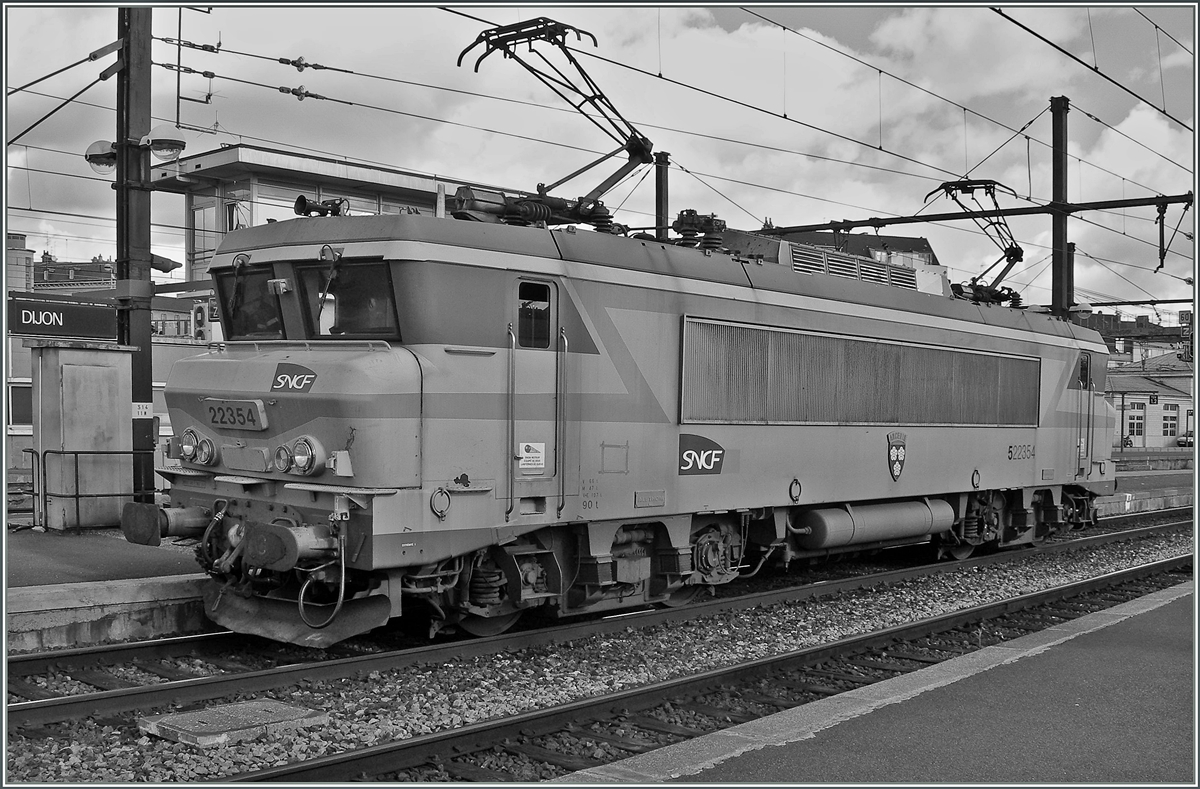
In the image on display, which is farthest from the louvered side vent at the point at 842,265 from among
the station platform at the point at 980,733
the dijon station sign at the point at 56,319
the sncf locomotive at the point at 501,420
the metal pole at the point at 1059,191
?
the dijon station sign at the point at 56,319

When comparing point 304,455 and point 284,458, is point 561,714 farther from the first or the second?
point 284,458

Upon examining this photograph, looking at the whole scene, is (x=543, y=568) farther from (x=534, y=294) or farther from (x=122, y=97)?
(x=122, y=97)

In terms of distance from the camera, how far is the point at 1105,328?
47.5 m

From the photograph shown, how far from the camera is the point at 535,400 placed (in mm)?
9453

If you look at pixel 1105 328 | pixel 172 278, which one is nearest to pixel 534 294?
pixel 172 278

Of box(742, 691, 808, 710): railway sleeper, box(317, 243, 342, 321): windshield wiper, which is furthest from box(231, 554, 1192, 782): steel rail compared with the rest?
box(317, 243, 342, 321): windshield wiper

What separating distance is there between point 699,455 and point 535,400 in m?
2.25

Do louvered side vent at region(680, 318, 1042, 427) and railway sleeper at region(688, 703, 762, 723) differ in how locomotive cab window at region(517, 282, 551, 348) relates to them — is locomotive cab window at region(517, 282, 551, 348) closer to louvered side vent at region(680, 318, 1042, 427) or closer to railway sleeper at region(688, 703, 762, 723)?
louvered side vent at region(680, 318, 1042, 427)

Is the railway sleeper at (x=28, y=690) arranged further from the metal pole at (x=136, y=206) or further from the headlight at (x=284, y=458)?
the metal pole at (x=136, y=206)

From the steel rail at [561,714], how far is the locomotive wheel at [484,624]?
1.93 metres

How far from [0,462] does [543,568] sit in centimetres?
455

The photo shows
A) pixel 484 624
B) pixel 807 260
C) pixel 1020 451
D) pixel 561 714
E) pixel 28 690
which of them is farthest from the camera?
pixel 1020 451

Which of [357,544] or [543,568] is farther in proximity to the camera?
[543,568]

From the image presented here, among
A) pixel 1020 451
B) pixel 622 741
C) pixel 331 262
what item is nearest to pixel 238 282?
pixel 331 262
